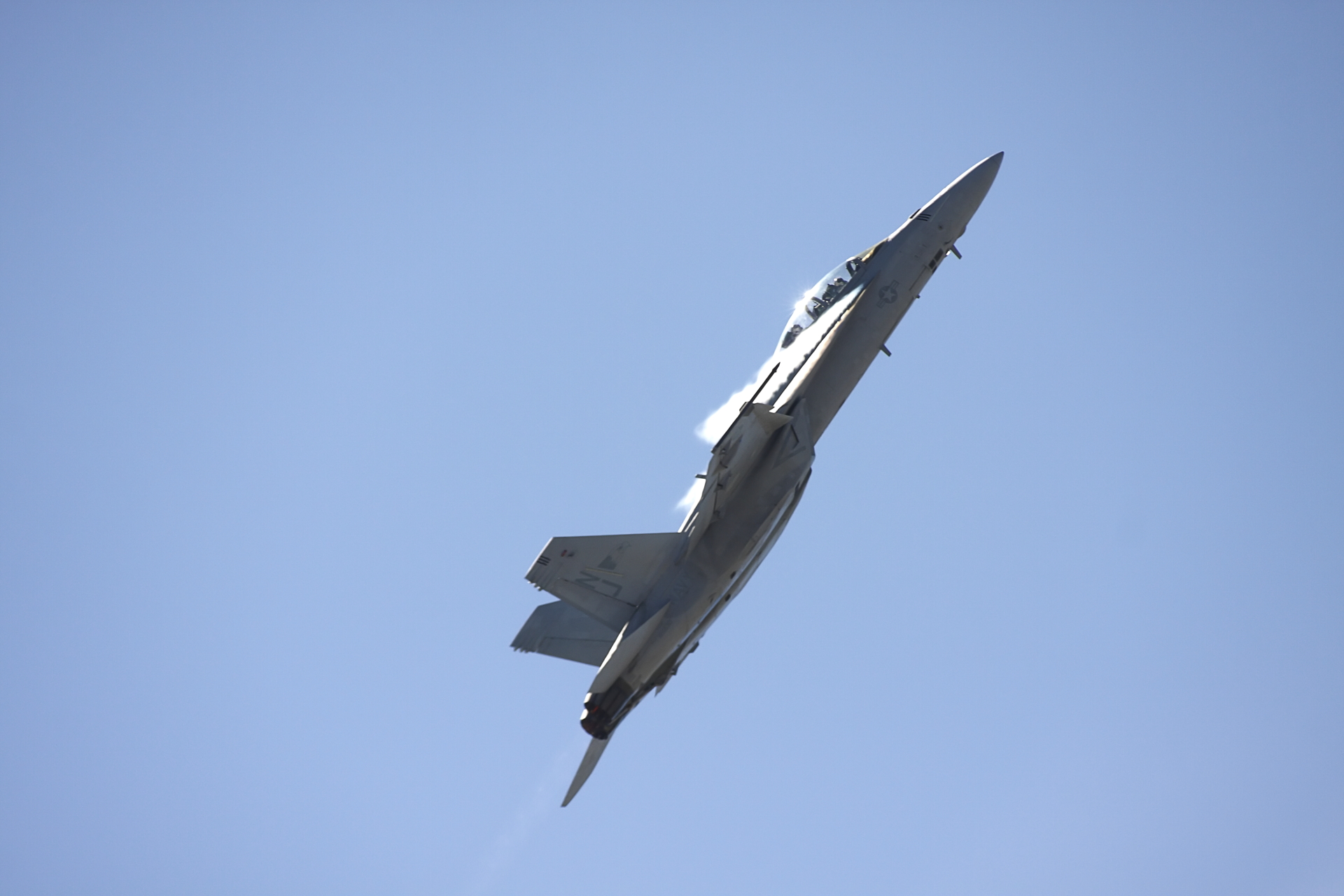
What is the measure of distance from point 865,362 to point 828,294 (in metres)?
1.89

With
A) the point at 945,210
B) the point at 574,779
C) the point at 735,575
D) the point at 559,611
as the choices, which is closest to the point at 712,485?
the point at 735,575

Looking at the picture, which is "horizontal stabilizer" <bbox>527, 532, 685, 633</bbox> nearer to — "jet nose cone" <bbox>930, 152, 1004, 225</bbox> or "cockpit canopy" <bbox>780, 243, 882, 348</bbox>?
"cockpit canopy" <bbox>780, 243, 882, 348</bbox>

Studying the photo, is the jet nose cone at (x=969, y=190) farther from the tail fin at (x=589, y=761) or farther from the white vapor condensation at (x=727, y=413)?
the tail fin at (x=589, y=761)

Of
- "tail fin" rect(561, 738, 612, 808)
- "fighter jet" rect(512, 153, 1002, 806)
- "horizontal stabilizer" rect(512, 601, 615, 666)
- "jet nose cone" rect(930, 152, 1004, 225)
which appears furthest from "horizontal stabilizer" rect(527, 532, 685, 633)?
"jet nose cone" rect(930, 152, 1004, 225)

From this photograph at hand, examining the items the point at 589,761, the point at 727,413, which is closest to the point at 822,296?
the point at 727,413

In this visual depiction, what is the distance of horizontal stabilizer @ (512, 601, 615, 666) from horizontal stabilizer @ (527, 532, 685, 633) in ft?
2.85

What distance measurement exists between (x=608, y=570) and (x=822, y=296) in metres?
8.31

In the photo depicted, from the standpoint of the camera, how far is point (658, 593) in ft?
71.7

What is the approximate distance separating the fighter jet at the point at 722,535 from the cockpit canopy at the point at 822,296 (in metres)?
0.04

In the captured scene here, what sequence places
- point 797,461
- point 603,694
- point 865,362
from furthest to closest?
point 865,362
point 797,461
point 603,694

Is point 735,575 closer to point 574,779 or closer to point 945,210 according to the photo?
point 574,779

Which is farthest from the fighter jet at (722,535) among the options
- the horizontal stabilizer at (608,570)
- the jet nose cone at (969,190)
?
the jet nose cone at (969,190)

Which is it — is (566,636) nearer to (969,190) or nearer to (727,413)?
(727,413)

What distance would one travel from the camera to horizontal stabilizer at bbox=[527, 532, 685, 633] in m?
21.4
